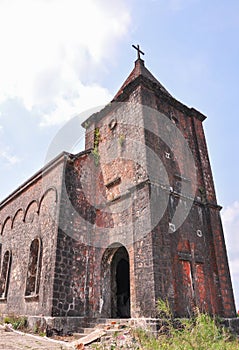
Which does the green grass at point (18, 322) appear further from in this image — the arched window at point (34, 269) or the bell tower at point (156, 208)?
the bell tower at point (156, 208)

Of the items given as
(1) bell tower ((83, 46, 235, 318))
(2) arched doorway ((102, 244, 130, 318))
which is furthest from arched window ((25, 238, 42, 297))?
(2) arched doorway ((102, 244, 130, 318))

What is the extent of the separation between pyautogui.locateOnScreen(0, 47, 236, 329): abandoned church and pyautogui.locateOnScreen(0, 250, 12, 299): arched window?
0.05m

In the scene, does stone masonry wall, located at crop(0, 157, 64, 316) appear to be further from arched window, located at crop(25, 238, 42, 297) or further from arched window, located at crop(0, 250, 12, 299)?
arched window, located at crop(0, 250, 12, 299)

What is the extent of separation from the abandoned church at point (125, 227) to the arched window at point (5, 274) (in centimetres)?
5

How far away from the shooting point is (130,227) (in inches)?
389

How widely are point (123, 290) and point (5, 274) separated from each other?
5.62 meters

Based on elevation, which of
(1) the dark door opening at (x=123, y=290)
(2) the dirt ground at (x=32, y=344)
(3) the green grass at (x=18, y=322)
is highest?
(1) the dark door opening at (x=123, y=290)

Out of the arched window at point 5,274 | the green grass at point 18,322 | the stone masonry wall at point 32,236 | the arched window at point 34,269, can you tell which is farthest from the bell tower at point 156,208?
the arched window at point 5,274

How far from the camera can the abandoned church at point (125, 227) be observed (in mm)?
9266

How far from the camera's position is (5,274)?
1381 centimetres

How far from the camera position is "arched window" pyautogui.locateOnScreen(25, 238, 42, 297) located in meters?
10.6

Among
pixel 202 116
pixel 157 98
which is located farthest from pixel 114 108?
pixel 202 116

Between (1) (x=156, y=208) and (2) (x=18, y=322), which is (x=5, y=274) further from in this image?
(1) (x=156, y=208)

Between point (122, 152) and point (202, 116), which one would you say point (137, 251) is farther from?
point (202, 116)
